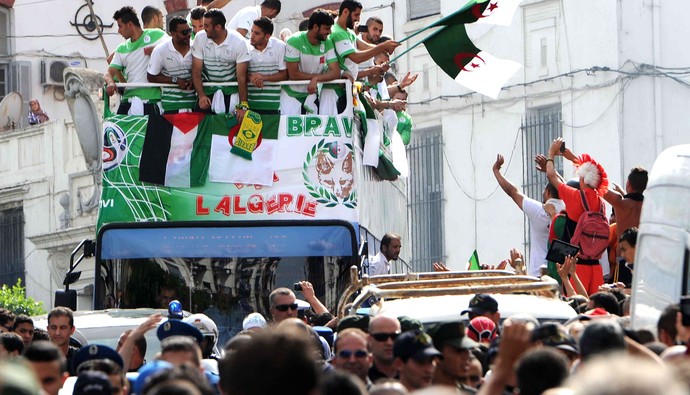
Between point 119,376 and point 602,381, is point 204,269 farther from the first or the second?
point 602,381

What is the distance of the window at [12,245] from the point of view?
3550 cm

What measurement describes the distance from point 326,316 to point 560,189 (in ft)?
7.79

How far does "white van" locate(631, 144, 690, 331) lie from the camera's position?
30.7 feet

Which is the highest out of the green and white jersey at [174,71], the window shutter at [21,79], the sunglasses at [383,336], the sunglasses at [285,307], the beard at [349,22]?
the window shutter at [21,79]

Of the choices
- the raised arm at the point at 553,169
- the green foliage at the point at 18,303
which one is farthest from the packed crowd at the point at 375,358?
the green foliage at the point at 18,303

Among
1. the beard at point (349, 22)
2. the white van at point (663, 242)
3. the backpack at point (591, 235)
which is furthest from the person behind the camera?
the beard at point (349, 22)

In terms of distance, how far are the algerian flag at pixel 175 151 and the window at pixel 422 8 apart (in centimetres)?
2232

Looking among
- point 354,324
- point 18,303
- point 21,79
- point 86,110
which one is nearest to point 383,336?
point 354,324

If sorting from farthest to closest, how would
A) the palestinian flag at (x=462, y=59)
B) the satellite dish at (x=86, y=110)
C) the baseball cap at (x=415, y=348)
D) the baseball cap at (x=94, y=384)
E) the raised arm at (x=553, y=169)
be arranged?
1. the satellite dish at (x=86, y=110)
2. the palestinian flag at (x=462, y=59)
3. the raised arm at (x=553, y=169)
4. the baseball cap at (x=415, y=348)
5. the baseball cap at (x=94, y=384)

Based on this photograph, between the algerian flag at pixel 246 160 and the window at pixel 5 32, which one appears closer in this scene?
the algerian flag at pixel 246 160

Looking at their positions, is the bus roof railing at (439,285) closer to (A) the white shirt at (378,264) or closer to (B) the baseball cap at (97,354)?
(B) the baseball cap at (97,354)

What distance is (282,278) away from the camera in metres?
14.6

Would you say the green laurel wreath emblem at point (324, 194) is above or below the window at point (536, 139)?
below

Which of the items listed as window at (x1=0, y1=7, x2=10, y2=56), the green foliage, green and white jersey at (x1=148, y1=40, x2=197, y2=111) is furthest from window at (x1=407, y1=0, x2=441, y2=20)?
green and white jersey at (x1=148, y1=40, x2=197, y2=111)
